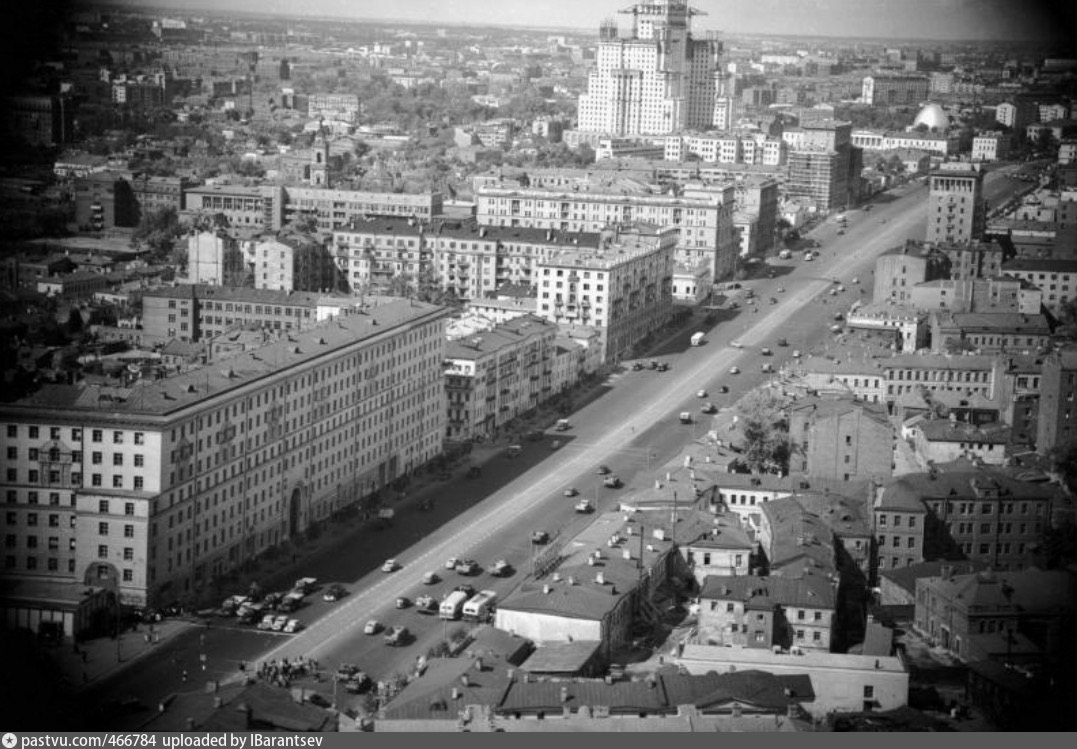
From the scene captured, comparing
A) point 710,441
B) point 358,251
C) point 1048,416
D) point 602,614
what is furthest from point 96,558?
point 358,251

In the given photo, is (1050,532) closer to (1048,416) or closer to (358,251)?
(1048,416)

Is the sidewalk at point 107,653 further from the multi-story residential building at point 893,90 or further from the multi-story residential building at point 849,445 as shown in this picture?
the multi-story residential building at point 893,90

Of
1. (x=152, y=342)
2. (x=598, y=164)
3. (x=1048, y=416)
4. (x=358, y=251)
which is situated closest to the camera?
(x=1048, y=416)

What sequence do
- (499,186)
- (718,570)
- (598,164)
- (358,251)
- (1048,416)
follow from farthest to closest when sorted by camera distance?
(598,164)
(499,186)
(358,251)
(1048,416)
(718,570)

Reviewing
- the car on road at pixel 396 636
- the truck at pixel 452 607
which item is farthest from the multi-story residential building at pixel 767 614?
the car on road at pixel 396 636

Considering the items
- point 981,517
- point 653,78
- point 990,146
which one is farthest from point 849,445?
point 653,78
